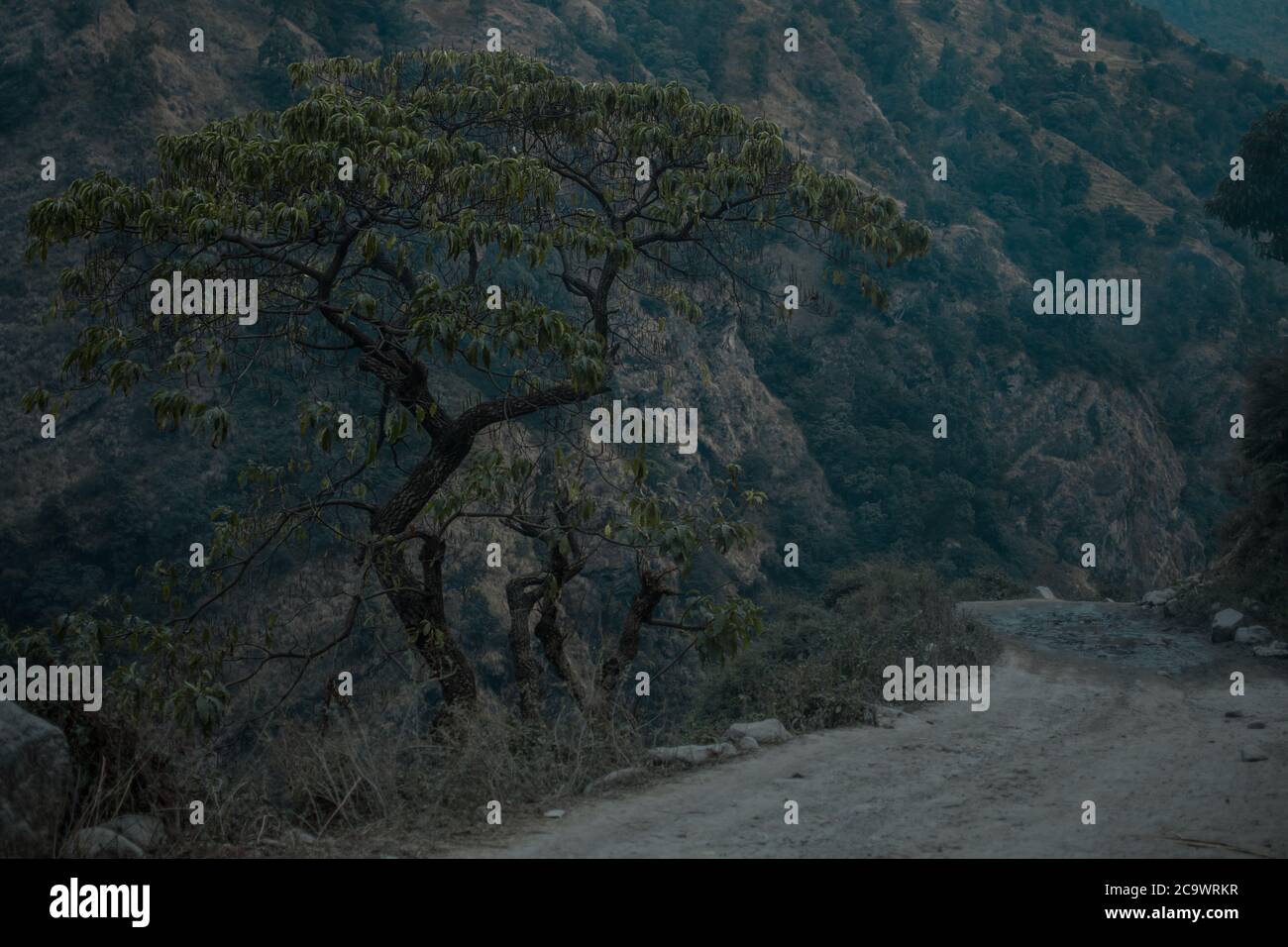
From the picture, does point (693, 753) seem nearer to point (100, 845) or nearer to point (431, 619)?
point (431, 619)

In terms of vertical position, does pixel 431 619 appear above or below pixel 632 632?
above

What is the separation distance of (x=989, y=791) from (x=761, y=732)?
1838 millimetres

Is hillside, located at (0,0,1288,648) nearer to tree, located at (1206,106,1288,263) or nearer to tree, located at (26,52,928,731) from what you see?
tree, located at (1206,106,1288,263)

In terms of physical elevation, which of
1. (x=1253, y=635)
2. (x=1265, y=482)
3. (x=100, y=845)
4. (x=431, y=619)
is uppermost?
(x=1265, y=482)

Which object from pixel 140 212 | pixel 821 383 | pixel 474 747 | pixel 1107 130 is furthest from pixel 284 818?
pixel 1107 130

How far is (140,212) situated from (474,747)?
4.17 meters

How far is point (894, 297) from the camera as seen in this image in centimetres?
4716

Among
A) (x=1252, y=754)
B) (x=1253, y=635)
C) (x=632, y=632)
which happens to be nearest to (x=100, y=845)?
(x=632, y=632)

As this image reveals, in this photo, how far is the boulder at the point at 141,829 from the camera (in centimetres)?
486

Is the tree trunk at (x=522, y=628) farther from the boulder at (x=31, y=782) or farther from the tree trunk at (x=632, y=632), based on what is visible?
the boulder at (x=31, y=782)

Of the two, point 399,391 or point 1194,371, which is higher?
point 1194,371

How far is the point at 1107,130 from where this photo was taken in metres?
57.2

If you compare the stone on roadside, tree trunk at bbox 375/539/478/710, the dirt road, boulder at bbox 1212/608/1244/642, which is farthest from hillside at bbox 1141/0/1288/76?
tree trunk at bbox 375/539/478/710
